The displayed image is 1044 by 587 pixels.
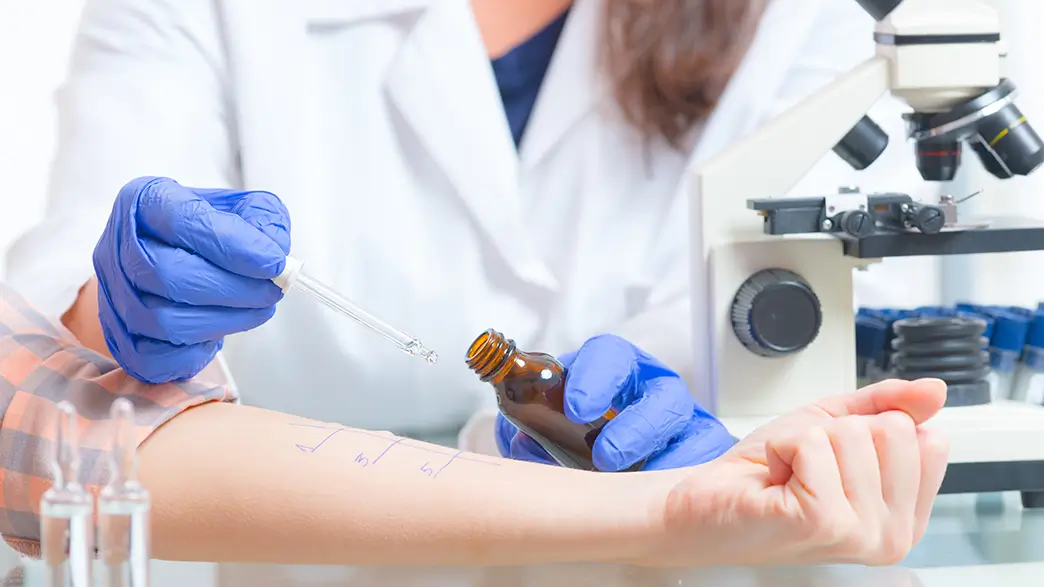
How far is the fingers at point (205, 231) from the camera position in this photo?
32.6 inches

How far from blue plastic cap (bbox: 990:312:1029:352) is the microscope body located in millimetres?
121

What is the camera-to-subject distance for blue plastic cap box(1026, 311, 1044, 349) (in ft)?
3.63

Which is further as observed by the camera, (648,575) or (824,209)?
(824,209)

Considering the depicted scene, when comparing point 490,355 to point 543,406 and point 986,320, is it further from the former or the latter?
point 986,320

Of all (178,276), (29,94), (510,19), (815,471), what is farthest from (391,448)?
(29,94)

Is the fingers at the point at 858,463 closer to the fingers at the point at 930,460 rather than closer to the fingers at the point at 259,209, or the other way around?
the fingers at the point at 930,460

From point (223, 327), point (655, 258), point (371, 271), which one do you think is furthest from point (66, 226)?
point (655, 258)

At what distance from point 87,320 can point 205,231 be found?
→ 31 cm

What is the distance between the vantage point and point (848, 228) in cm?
102

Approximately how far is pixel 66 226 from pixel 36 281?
121mm

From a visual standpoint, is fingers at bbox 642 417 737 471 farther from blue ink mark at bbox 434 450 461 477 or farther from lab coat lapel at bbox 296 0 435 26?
lab coat lapel at bbox 296 0 435 26

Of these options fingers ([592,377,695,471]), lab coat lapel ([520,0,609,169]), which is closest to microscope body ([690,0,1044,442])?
fingers ([592,377,695,471])

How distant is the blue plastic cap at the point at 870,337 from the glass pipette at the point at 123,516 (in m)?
0.83

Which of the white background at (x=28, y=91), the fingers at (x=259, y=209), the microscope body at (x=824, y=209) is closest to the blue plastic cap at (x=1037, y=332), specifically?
the microscope body at (x=824, y=209)
